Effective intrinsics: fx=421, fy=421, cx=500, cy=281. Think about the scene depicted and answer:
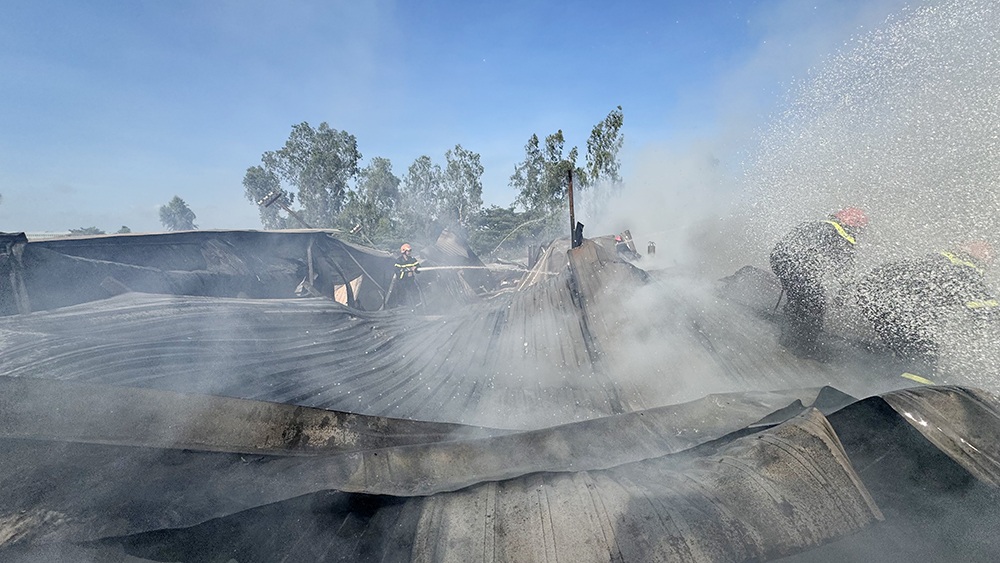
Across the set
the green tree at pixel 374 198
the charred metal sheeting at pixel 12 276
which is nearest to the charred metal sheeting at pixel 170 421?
the charred metal sheeting at pixel 12 276

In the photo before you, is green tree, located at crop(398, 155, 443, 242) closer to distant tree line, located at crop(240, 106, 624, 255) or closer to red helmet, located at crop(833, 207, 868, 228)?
distant tree line, located at crop(240, 106, 624, 255)

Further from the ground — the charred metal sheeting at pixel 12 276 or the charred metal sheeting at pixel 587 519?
the charred metal sheeting at pixel 12 276

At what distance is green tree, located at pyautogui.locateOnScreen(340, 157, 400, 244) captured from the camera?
127 ft

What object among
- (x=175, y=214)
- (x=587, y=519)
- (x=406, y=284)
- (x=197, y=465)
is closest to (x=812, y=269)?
(x=587, y=519)

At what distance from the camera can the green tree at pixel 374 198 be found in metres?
38.6

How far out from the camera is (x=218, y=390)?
2.42m

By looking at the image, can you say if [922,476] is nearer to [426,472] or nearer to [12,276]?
[426,472]

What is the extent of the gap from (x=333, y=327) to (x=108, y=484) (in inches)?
112

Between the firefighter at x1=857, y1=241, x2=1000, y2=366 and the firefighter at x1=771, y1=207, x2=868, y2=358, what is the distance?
0.99 feet

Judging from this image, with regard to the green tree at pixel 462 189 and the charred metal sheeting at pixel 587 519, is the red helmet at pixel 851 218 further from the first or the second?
the green tree at pixel 462 189

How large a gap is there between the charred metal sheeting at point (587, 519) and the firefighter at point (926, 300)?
2.61 meters

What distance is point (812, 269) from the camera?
3.97 metres

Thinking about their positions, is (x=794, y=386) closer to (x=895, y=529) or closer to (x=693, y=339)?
(x=693, y=339)

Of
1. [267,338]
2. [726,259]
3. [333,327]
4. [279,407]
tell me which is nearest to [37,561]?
[279,407]
